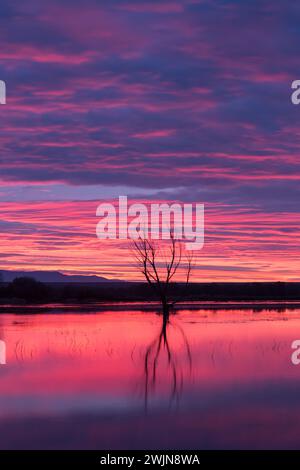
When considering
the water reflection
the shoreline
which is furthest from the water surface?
the shoreline

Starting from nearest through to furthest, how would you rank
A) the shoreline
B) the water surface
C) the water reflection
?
the water surface < the water reflection < the shoreline

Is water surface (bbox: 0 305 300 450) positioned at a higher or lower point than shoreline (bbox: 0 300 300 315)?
lower

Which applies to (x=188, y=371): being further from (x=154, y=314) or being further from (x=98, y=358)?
(x=154, y=314)

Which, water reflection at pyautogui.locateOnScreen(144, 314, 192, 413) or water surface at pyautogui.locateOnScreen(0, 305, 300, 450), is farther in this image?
water reflection at pyautogui.locateOnScreen(144, 314, 192, 413)

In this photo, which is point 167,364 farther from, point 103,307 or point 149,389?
point 103,307

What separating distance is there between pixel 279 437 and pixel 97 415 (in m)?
3.02

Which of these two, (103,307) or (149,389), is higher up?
(103,307)

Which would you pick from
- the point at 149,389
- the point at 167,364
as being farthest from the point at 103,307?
the point at 149,389

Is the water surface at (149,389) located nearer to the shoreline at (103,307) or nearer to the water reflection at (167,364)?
the water reflection at (167,364)

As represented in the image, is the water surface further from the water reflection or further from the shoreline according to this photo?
the shoreline

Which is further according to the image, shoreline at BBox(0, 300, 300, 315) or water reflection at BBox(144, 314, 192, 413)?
shoreline at BBox(0, 300, 300, 315)

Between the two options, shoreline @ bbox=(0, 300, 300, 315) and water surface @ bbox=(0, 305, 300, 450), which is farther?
shoreline @ bbox=(0, 300, 300, 315)

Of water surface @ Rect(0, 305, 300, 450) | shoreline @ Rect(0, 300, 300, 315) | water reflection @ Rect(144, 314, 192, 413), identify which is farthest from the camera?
shoreline @ Rect(0, 300, 300, 315)

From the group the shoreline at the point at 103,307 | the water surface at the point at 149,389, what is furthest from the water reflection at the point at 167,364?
the shoreline at the point at 103,307
